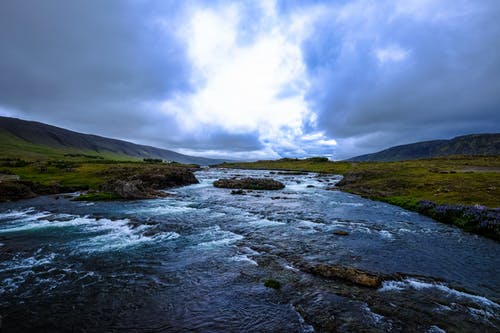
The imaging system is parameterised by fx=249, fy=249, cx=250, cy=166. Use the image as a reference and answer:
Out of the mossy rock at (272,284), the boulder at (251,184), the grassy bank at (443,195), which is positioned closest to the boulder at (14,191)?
the boulder at (251,184)

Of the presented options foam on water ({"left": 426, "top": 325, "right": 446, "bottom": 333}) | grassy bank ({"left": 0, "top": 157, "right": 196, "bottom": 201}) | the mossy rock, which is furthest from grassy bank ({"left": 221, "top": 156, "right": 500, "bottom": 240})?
grassy bank ({"left": 0, "top": 157, "right": 196, "bottom": 201})

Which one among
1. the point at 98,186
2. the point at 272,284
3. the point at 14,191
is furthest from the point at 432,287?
the point at 98,186

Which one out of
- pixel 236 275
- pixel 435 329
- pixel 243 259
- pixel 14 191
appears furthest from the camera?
pixel 14 191

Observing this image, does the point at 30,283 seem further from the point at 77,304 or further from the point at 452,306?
the point at 452,306

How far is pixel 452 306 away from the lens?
41.4 ft

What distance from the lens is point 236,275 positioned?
16.0m

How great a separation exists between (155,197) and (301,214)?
28.4 metres

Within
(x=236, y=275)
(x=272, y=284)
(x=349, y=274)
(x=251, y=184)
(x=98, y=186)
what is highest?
(x=98, y=186)

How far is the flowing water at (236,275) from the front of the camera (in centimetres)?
1145

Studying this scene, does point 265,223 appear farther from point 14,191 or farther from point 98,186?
point 14,191

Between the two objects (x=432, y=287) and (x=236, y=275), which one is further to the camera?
(x=236, y=275)

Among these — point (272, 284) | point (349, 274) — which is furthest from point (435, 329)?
point (272, 284)

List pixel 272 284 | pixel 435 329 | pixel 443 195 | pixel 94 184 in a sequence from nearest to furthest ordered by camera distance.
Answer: pixel 435 329
pixel 272 284
pixel 443 195
pixel 94 184

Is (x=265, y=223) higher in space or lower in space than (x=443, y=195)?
lower
